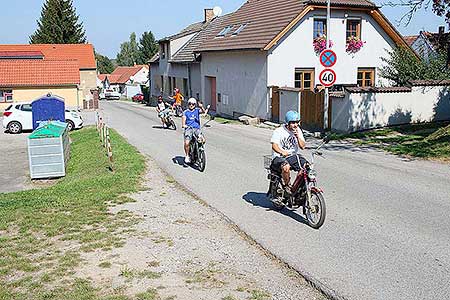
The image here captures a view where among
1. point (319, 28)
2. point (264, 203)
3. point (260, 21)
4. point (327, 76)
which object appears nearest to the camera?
point (264, 203)

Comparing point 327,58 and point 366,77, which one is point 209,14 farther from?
point 327,58

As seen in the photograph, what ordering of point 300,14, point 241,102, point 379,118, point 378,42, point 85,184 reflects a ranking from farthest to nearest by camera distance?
point 241,102
point 378,42
point 300,14
point 379,118
point 85,184

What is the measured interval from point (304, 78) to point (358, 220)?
19.1 meters

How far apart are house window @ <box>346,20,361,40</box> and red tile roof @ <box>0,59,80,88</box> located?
93.2 ft

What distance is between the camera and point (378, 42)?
27219mm

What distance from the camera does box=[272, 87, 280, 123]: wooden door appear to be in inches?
973

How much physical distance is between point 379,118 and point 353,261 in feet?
49.1

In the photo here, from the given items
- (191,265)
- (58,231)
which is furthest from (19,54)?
(191,265)

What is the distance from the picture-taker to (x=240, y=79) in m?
29.1

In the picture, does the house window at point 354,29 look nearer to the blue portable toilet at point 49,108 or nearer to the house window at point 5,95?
the blue portable toilet at point 49,108

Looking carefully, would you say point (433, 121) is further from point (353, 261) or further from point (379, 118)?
point (353, 261)

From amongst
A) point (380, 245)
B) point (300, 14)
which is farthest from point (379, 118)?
point (380, 245)

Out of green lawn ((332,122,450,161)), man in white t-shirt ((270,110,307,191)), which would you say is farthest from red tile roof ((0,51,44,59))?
man in white t-shirt ((270,110,307,191))

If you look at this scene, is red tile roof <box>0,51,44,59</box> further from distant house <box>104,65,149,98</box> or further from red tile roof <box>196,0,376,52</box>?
distant house <box>104,65,149,98</box>
